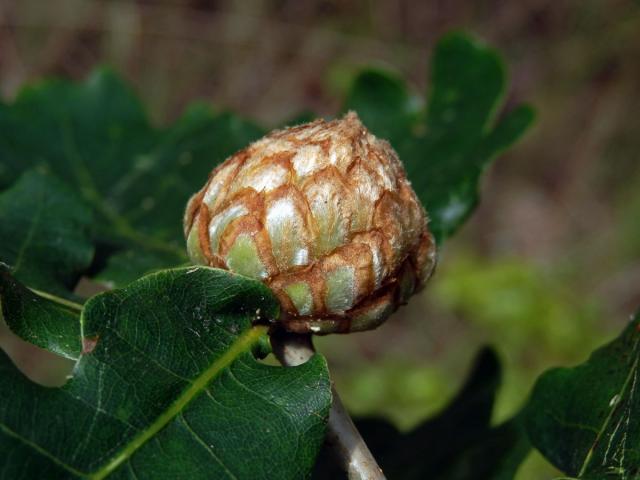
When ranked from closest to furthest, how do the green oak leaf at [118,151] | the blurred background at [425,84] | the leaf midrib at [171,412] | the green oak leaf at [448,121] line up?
the leaf midrib at [171,412] < the green oak leaf at [448,121] < the green oak leaf at [118,151] < the blurred background at [425,84]

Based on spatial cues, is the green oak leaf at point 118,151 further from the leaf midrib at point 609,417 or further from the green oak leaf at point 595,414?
the leaf midrib at point 609,417

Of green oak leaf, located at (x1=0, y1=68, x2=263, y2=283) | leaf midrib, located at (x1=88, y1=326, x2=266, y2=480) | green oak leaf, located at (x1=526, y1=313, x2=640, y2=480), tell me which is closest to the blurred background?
green oak leaf, located at (x1=0, y1=68, x2=263, y2=283)

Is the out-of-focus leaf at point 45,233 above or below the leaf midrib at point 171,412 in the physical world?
above

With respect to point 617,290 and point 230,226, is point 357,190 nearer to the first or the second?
point 230,226

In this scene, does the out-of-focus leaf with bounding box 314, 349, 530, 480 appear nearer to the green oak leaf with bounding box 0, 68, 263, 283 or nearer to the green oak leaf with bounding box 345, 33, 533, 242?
the green oak leaf with bounding box 345, 33, 533, 242

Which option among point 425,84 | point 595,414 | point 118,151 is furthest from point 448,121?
point 425,84

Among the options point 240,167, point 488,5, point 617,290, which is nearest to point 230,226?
point 240,167

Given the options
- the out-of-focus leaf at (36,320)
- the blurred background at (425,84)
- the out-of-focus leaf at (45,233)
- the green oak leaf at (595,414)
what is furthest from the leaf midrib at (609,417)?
the blurred background at (425,84)
